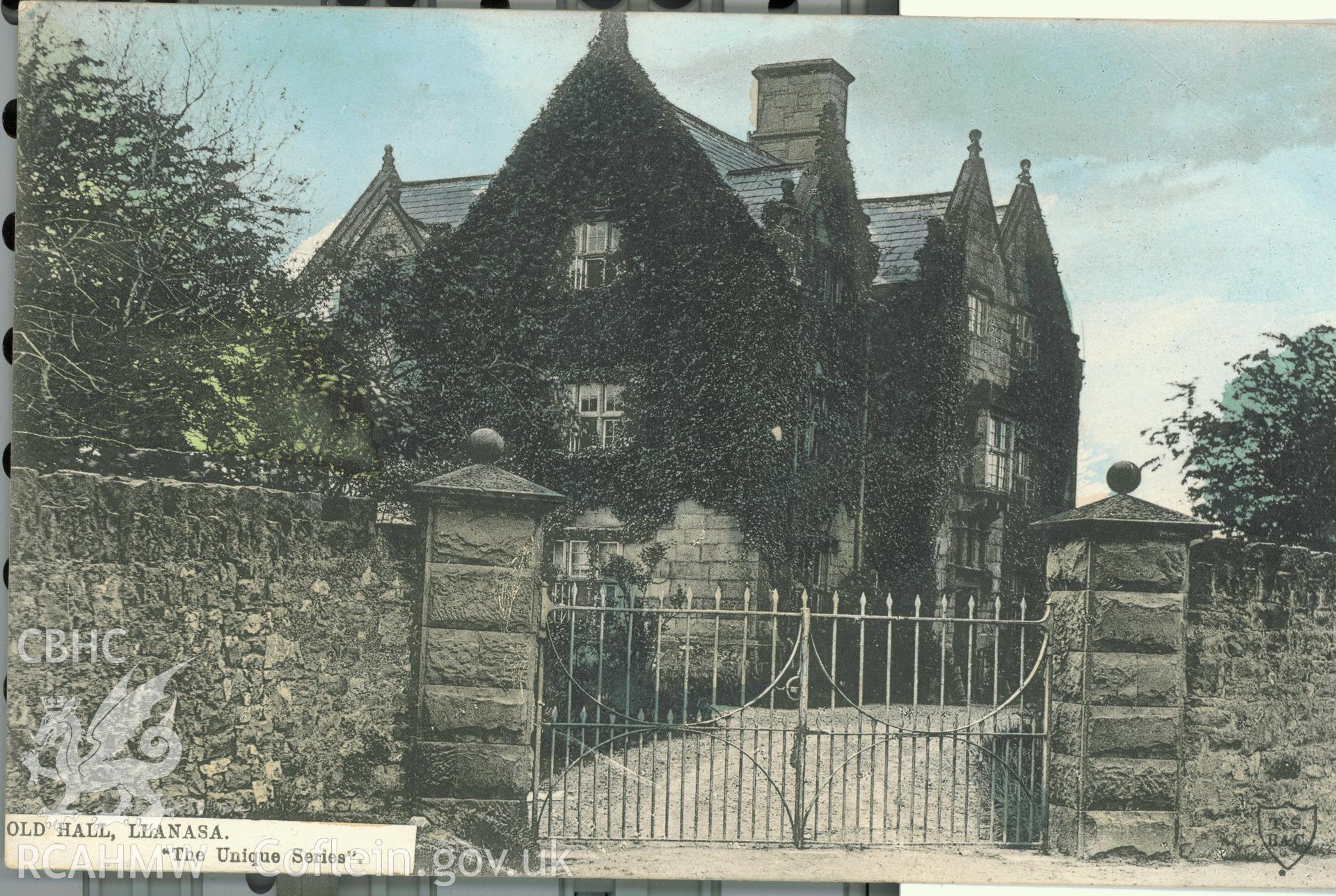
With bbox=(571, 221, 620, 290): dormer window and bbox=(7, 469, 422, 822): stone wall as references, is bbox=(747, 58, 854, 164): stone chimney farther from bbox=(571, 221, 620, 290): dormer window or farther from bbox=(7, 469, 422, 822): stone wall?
bbox=(7, 469, 422, 822): stone wall

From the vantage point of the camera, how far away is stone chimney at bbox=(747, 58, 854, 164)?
17.8 feet

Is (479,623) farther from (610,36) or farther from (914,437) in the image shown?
(610,36)

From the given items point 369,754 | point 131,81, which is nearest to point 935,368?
point 369,754

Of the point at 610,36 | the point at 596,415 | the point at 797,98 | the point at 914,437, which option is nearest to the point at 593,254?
the point at 596,415

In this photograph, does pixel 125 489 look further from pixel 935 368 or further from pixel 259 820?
pixel 935 368

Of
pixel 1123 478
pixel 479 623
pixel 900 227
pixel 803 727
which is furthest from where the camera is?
pixel 900 227

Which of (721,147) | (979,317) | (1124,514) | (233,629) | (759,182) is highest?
(721,147)

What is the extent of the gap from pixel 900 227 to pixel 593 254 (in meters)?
1.70

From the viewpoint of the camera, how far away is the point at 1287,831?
5438 millimetres

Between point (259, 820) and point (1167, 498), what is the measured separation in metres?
5.12

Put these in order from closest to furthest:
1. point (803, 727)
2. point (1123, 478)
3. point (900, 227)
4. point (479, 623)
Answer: point (479, 623) → point (803, 727) → point (1123, 478) → point (900, 227)

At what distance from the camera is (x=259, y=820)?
5.39 meters

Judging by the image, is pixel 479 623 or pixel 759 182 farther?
pixel 759 182

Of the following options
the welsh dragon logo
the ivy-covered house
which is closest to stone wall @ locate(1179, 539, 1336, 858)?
the ivy-covered house
